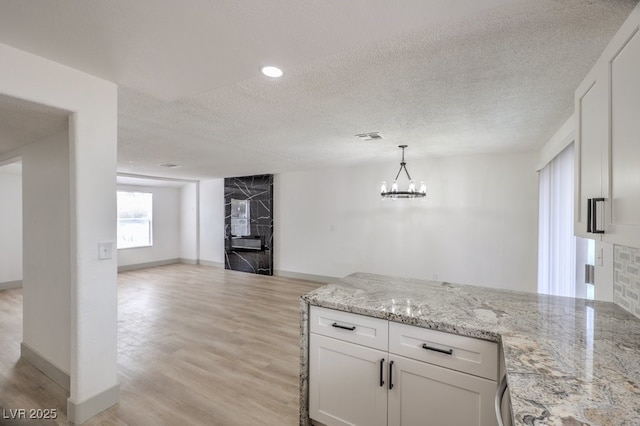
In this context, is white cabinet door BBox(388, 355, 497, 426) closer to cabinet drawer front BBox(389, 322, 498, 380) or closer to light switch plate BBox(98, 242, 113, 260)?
cabinet drawer front BBox(389, 322, 498, 380)

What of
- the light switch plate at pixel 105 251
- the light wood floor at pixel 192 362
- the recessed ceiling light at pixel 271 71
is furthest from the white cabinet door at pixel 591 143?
the light switch plate at pixel 105 251

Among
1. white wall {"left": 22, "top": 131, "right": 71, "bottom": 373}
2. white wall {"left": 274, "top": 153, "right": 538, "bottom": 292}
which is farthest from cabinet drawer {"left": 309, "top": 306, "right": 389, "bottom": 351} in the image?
white wall {"left": 274, "top": 153, "right": 538, "bottom": 292}

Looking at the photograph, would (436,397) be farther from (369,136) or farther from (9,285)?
(9,285)

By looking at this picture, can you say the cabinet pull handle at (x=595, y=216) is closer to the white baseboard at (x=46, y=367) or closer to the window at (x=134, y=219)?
the white baseboard at (x=46, y=367)

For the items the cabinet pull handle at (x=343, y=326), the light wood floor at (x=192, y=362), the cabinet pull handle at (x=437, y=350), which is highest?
the cabinet pull handle at (x=343, y=326)

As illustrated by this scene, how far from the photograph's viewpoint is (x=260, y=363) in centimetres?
287

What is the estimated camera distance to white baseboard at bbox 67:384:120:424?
198cm

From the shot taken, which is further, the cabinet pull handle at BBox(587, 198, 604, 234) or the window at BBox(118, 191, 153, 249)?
the window at BBox(118, 191, 153, 249)

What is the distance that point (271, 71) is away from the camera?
6.27ft

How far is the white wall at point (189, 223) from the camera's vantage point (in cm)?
844

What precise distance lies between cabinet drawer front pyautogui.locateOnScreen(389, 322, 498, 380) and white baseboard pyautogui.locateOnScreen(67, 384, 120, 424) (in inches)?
83.9

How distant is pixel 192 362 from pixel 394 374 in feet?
7.20

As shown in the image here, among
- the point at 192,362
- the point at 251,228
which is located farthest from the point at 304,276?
the point at 192,362

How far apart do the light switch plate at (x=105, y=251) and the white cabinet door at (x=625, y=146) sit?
9.49 feet
